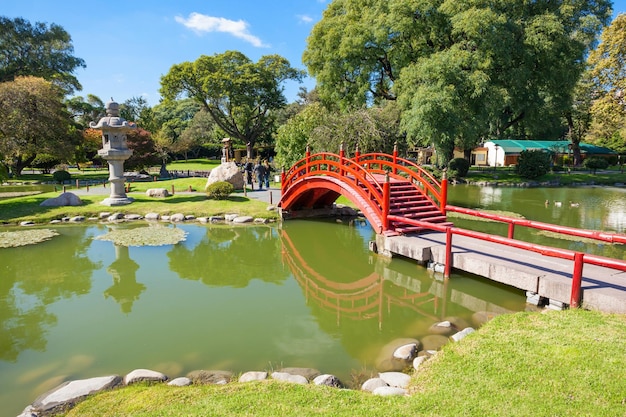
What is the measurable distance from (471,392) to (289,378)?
233 cm

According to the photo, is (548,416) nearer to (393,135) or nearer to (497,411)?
(497,411)

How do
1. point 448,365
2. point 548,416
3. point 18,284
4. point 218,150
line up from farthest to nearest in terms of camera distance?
point 218,150 < point 18,284 < point 448,365 < point 548,416

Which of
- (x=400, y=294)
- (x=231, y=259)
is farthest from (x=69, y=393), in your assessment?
(x=231, y=259)

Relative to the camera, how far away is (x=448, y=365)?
17.2ft

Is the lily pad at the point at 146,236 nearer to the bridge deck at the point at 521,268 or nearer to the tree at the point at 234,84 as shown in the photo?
the bridge deck at the point at 521,268

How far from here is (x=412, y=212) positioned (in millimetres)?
12305

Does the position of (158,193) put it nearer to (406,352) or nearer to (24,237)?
(24,237)

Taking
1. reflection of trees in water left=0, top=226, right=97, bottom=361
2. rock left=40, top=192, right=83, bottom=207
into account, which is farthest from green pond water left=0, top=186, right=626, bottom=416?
rock left=40, top=192, right=83, bottom=207

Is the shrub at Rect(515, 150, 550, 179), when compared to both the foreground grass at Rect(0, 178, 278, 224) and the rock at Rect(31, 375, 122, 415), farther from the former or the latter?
the rock at Rect(31, 375, 122, 415)

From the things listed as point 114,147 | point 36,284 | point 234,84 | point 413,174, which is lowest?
point 36,284

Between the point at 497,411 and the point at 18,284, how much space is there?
11.5m

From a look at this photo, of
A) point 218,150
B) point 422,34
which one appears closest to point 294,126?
point 422,34

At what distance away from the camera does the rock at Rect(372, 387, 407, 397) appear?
4.70 m

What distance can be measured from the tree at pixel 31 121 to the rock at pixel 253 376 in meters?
27.3
